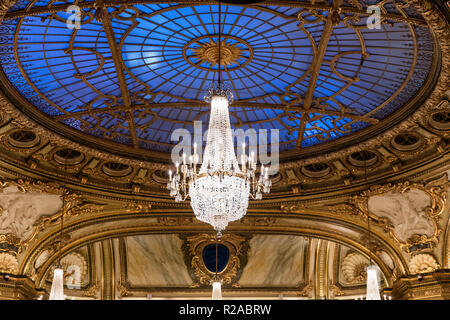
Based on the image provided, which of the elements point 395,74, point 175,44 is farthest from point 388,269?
point 175,44

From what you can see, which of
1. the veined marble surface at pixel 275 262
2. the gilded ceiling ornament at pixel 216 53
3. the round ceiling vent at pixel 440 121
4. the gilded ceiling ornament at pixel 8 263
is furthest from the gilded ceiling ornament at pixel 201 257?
the gilded ceiling ornament at pixel 216 53

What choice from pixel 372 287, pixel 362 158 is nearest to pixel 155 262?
pixel 362 158

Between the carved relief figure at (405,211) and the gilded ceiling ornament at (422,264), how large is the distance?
1.76ft

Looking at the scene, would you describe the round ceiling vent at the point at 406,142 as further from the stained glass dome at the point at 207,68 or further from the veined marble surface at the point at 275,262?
the veined marble surface at the point at 275,262

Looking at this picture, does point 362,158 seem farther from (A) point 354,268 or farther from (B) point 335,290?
(B) point 335,290

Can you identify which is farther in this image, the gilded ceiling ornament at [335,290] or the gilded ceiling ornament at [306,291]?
the gilded ceiling ornament at [306,291]

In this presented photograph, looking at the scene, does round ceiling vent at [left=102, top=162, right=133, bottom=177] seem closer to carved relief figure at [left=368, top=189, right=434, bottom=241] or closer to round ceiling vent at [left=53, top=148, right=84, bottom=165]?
round ceiling vent at [left=53, top=148, right=84, bottom=165]

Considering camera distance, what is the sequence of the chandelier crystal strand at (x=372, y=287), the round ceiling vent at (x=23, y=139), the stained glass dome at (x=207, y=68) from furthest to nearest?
1. the round ceiling vent at (x=23, y=139)
2. the chandelier crystal strand at (x=372, y=287)
3. the stained glass dome at (x=207, y=68)

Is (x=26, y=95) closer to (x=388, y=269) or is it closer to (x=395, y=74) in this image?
(x=395, y=74)

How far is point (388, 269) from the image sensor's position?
15.5m

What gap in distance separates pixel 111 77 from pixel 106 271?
1019 cm

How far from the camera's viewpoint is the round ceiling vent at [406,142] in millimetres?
12953

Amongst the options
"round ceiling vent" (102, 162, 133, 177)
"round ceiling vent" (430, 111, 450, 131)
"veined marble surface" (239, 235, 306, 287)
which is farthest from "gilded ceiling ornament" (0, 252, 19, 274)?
"round ceiling vent" (430, 111, 450, 131)
